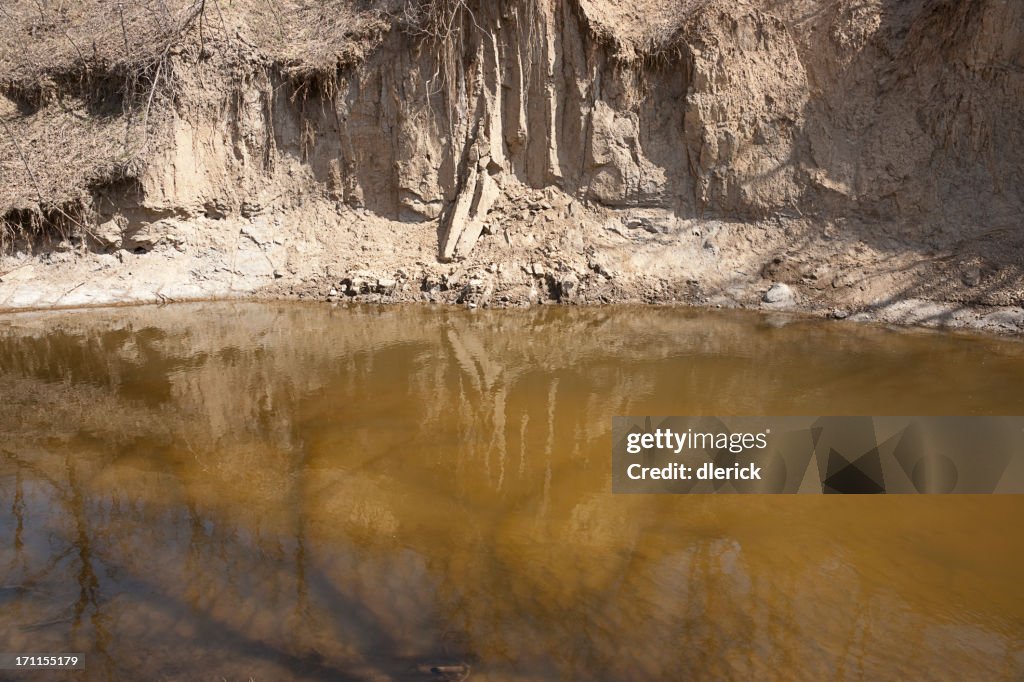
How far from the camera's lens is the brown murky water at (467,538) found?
269cm

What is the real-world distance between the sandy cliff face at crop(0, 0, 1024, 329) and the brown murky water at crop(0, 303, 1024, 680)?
11.6 ft

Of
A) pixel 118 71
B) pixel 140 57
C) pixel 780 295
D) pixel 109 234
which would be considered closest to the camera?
pixel 780 295

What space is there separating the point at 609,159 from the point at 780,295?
134 inches

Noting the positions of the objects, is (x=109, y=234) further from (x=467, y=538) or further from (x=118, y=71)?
(x=467, y=538)

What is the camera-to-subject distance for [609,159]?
10.8 meters

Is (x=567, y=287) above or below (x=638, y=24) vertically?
below

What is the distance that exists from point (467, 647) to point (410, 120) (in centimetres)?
1002

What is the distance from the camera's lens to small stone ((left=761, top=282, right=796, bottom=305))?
9.14m

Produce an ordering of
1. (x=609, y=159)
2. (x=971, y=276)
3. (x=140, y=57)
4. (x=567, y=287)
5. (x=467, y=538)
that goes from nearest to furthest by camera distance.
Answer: (x=467, y=538)
(x=971, y=276)
(x=567, y=287)
(x=609, y=159)
(x=140, y=57)

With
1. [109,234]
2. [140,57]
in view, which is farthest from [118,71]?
[109,234]

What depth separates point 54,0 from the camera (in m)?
12.9

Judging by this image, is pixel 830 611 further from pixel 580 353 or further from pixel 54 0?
pixel 54 0

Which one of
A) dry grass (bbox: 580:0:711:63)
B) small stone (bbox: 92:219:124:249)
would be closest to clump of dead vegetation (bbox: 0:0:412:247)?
small stone (bbox: 92:219:124:249)

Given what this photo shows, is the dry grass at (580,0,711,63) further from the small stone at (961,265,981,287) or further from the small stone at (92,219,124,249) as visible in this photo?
the small stone at (92,219,124,249)
